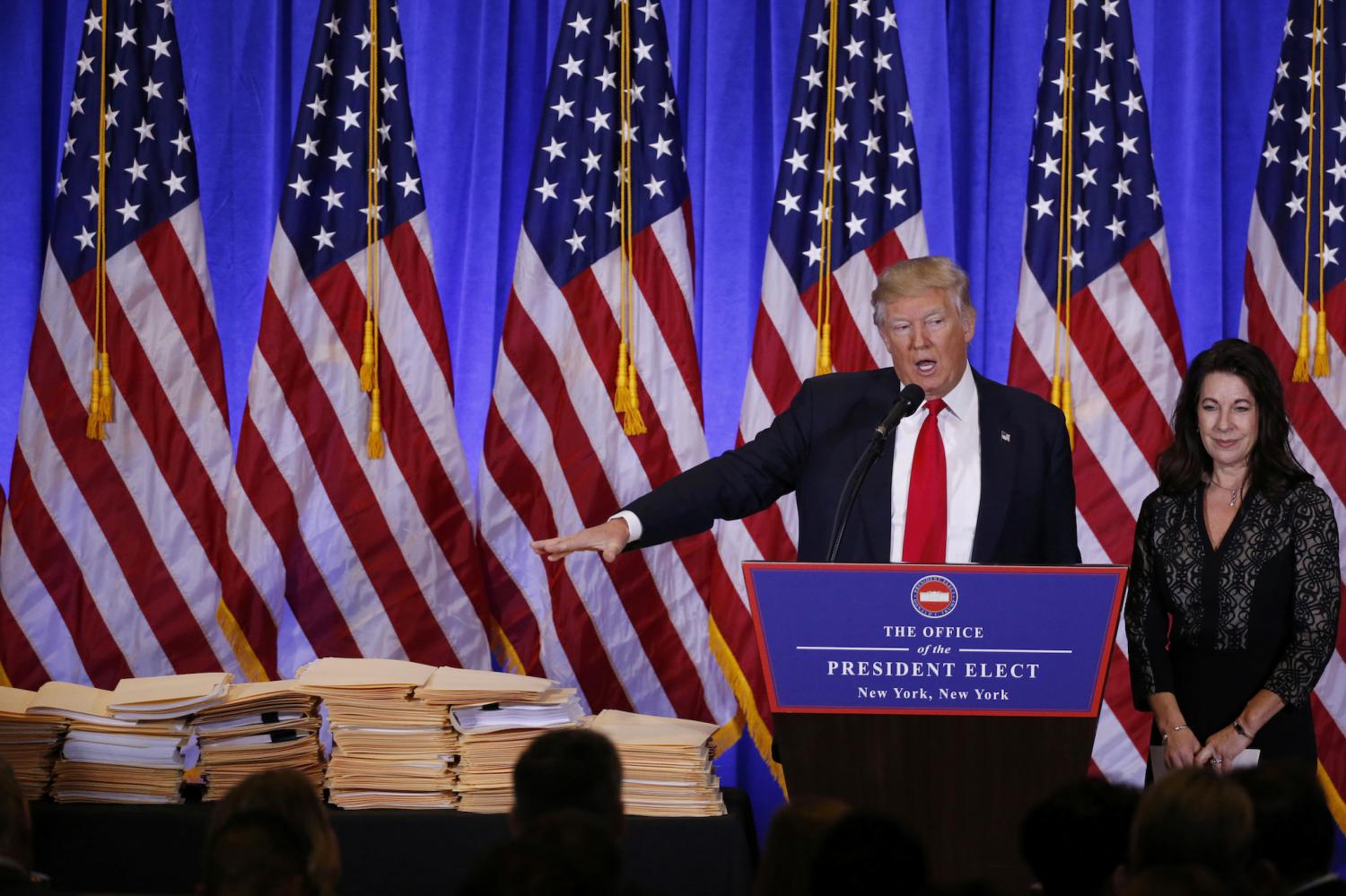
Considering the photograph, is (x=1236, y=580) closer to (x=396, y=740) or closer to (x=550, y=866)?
(x=396, y=740)

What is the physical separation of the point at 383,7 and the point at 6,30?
1617mm

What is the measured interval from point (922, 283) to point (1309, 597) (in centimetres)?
114

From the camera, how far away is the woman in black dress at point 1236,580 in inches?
136

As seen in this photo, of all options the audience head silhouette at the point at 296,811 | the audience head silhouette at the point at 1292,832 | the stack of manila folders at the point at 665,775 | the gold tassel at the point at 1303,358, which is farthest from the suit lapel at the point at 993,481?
the gold tassel at the point at 1303,358

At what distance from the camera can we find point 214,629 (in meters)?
5.19

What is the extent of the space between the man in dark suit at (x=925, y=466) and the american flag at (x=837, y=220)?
1635 mm

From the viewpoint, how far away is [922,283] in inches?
136

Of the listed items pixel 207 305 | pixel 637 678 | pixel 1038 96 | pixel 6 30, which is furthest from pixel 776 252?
pixel 6 30

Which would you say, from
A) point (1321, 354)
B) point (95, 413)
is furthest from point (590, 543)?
point (1321, 354)

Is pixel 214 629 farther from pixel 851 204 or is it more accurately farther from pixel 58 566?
pixel 851 204

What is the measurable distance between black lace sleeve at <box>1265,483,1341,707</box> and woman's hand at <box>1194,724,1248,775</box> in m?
0.14

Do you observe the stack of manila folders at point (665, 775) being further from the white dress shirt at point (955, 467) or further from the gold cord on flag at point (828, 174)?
the gold cord on flag at point (828, 174)

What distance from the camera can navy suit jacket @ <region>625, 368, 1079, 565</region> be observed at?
11.1ft

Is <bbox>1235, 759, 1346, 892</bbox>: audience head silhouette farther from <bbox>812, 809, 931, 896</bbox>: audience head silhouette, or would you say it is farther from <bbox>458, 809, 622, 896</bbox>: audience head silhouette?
<bbox>458, 809, 622, 896</bbox>: audience head silhouette
